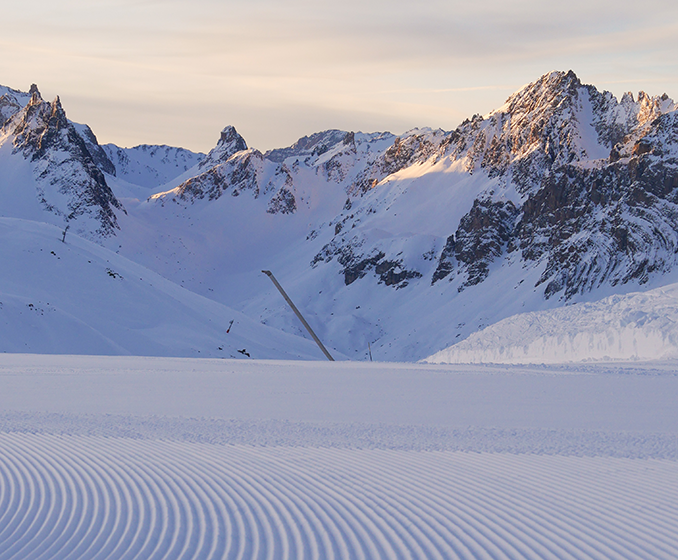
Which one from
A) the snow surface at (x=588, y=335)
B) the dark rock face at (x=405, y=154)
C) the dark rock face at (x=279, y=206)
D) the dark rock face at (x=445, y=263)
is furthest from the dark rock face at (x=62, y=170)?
the snow surface at (x=588, y=335)

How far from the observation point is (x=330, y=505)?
9297 millimetres

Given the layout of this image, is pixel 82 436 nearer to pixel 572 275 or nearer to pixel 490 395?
pixel 490 395

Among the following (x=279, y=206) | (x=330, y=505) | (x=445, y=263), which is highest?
(x=279, y=206)

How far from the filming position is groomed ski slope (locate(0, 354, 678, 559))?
798 cm

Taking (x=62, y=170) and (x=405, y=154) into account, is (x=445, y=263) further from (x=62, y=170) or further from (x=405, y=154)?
(x=62, y=170)

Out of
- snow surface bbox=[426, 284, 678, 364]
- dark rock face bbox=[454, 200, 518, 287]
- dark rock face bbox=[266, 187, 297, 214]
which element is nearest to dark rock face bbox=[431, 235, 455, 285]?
dark rock face bbox=[454, 200, 518, 287]

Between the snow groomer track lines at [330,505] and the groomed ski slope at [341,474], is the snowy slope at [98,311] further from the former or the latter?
the snow groomer track lines at [330,505]

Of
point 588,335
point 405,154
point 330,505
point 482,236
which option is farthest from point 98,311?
point 405,154

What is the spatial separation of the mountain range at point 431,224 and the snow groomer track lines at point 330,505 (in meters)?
49.5

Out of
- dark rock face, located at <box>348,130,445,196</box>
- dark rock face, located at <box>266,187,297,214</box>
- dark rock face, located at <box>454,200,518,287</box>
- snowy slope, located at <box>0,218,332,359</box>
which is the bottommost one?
snowy slope, located at <box>0,218,332,359</box>

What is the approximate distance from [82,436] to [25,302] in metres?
38.8

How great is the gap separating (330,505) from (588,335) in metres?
31.7

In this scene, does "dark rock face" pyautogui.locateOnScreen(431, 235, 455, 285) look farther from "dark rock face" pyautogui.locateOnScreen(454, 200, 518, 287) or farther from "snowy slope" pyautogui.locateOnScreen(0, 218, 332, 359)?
"snowy slope" pyautogui.locateOnScreen(0, 218, 332, 359)

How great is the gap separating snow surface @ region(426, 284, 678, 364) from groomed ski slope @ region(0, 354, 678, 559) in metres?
13.4
